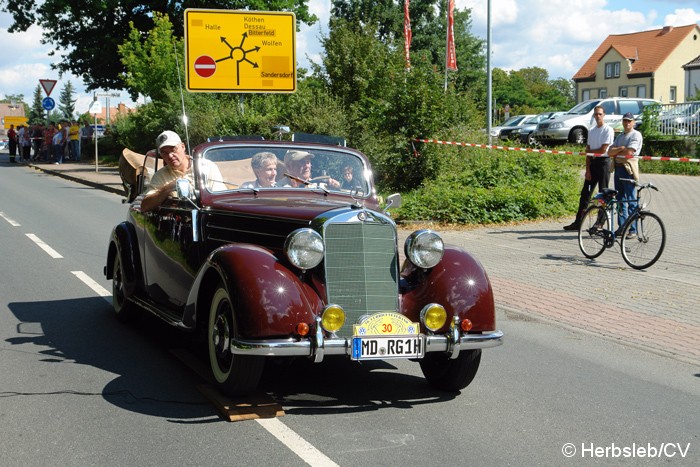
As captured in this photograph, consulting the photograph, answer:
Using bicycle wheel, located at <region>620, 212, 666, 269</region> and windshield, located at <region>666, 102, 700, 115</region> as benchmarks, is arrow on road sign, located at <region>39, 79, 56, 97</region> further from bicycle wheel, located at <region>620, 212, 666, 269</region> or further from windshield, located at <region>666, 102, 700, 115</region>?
bicycle wheel, located at <region>620, 212, 666, 269</region>

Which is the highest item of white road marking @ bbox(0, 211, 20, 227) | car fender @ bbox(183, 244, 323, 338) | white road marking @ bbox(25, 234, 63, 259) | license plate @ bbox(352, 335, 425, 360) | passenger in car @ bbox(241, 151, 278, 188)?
passenger in car @ bbox(241, 151, 278, 188)

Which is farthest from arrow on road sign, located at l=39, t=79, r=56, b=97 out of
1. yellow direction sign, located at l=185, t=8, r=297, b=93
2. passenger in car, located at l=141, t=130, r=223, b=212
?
passenger in car, located at l=141, t=130, r=223, b=212

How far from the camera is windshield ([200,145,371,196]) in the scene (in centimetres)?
656

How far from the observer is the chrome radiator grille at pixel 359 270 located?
5.31 metres

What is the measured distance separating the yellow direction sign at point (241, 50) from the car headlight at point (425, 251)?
15.1 m

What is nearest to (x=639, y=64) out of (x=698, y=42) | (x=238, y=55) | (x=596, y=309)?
(x=698, y=42)

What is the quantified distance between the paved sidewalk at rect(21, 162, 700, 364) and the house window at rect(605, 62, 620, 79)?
3259 inches

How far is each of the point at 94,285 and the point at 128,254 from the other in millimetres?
2415

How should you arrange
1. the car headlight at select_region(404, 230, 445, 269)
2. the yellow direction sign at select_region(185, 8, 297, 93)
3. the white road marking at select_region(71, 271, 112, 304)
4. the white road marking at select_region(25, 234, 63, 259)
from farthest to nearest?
the yellow direction sign at select_region(185, 8, 297, 93) → the white road marking at select_region(25, 234, 63, 259) → the white road marking at select_region(71, 271, 112, 304) → the car headlight at select_region(404, 230, 445, 269)

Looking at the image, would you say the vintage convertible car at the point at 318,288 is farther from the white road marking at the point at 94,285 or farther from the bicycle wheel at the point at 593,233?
the bicycle wheel at the point at 593,233

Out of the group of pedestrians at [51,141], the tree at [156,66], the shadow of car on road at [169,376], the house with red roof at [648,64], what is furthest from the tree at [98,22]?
the house with red roof at [648,64]

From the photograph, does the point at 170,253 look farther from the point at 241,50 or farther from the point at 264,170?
the point at 241,50

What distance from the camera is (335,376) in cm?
614

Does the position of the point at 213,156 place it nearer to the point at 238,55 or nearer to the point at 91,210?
the point at 91,210
